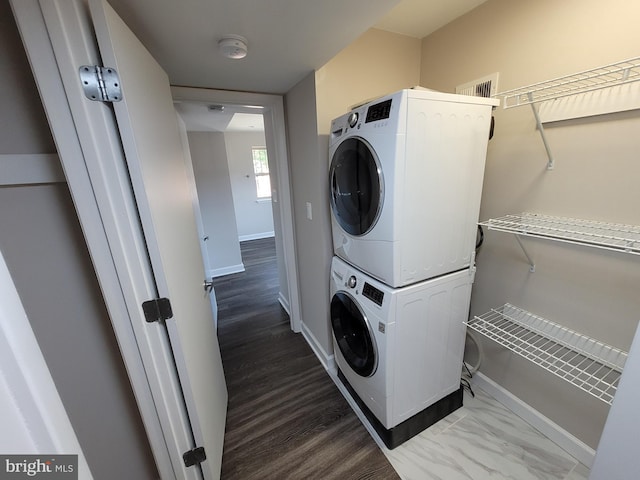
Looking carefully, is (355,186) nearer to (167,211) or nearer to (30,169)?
(167,211)

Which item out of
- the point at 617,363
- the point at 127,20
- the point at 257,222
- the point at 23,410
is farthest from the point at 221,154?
the point at 617,363

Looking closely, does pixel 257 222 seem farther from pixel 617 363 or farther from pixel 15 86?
pixel 617 363

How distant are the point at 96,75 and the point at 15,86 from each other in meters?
0.33

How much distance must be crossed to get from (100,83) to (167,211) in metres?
0.44

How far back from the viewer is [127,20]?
0.96m

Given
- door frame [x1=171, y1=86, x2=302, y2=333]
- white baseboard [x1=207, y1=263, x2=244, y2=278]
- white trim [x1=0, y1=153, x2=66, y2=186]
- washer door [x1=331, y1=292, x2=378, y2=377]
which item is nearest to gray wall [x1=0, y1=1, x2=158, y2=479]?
white trim [x1=0, y1=153, x2=66, y2=186]

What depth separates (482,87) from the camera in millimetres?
1479

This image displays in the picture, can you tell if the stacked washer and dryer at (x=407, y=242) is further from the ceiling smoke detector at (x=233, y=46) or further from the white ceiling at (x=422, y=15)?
the white ceiling at (x=422, y=15)

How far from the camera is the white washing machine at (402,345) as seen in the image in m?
1.27

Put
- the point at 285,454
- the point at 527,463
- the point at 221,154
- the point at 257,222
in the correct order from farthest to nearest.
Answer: the point at 257,222, the point at 221,154, the point at 285,454, the point at 527,463

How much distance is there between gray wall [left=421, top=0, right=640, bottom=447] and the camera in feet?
3.43

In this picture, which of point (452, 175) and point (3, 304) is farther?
point (452, 175)

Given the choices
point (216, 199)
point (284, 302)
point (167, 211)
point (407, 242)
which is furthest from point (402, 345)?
point (216, 199)

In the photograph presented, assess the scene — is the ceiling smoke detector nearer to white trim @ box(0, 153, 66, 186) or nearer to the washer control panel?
white trim @ box(0, 153, 66, 186)
